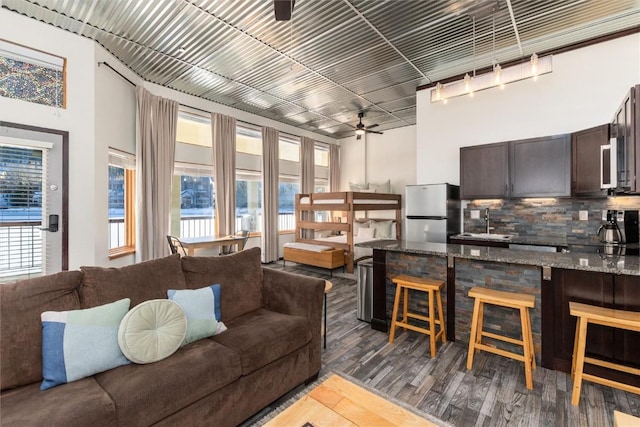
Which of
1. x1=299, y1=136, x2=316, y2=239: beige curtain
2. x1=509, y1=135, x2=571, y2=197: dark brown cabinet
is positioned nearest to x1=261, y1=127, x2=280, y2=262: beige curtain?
x1=299, y1=136, x2=316, y2=239: beige curtain

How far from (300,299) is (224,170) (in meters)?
4.27

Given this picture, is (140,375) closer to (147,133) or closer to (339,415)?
(339,415)

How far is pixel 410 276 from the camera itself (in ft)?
10.0

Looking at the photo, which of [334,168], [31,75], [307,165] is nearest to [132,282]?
[31,75]

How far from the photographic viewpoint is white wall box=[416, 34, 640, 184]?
3.44 m

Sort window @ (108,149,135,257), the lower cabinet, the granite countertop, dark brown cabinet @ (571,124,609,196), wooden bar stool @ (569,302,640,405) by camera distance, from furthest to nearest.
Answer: window @ (108,149,135,257), dark brown cabinet @ (571,124,609,196), the lower cabinet, the granite countertop, wooden bar stool @ (569,302,640,405)

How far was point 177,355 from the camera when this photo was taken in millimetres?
1660

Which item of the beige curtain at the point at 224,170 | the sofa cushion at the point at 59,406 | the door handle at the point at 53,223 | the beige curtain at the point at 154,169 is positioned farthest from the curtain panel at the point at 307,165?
the sofa cushion at the point at 59,406

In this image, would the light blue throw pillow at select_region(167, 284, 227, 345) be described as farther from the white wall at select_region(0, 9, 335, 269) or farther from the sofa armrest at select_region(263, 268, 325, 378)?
the white wall at select_region(0, 9, 335, 269)

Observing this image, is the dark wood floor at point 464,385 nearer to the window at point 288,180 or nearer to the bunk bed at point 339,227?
the bunk bed at point 339,227

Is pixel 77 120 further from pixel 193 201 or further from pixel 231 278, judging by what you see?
pixel 231 278

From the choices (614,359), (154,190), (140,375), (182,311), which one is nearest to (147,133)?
(154,190)

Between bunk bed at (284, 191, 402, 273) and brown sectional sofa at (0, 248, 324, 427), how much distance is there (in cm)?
288

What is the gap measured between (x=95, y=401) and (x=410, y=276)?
2.65 m
